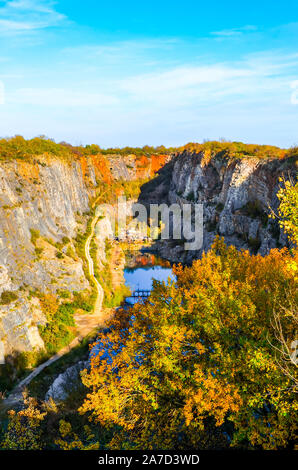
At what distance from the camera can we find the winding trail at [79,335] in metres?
28.2

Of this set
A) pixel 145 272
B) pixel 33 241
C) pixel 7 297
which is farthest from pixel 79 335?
pixel 145 272

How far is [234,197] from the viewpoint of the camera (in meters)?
65.2

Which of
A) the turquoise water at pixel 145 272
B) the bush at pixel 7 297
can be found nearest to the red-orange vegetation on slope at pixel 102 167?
the turquoise water at pixel 145 272

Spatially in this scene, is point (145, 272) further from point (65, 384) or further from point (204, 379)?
point (204, 379)

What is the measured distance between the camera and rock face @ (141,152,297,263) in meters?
54.4

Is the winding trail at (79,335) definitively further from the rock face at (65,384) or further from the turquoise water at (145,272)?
the turquoise water at (145,272)

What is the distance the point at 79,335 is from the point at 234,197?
40516 mm

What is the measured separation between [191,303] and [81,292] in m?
31.5

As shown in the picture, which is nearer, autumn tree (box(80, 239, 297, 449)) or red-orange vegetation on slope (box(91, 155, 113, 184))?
autumn tree (box(80, 239, 297, 449))

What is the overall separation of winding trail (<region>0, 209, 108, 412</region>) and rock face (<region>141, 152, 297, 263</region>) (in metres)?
25.1

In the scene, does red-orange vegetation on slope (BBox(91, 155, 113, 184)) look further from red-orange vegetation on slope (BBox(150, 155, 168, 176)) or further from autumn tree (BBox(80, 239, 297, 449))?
autumn tree (BBox(80, 239, 297, 449))

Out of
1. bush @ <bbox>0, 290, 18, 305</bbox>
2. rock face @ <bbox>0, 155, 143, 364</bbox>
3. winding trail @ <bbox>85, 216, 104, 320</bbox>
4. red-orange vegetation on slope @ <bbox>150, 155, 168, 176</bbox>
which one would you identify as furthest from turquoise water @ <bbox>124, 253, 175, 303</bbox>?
red-orange vegetation on slope @ <bbox>150, 155, 168, 176</bbox>
